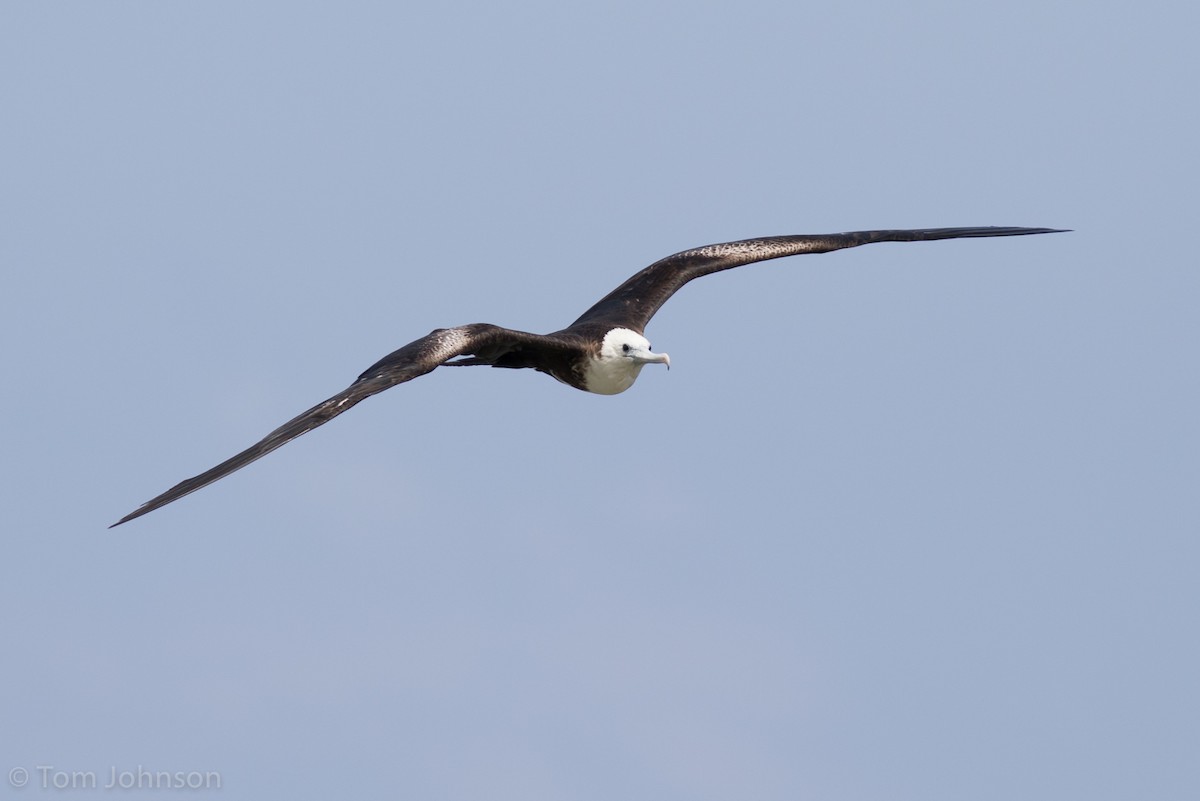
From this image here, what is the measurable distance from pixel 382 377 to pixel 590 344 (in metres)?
3.55

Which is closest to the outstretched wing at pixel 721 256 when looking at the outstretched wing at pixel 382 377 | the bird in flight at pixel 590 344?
the bird in flight at pixel 590 344

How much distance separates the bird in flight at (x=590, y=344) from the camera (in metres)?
15.8

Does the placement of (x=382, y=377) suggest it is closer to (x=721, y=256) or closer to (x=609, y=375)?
(x=609, y=375)

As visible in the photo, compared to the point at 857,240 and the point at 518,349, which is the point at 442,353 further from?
the point at 857,240

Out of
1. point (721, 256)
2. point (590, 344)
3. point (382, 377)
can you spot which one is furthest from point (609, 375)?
point (382, 377)

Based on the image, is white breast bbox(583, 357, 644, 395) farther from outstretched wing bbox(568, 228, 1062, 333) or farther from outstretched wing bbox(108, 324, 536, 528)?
outstretched wing bbox(568, 228, 1062, 333)

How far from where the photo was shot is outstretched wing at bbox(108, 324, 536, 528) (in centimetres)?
1476

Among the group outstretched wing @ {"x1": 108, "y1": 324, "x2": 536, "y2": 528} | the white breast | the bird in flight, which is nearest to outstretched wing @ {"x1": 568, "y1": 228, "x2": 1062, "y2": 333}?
the bird in flight

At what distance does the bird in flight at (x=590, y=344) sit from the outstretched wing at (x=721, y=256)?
1 cm

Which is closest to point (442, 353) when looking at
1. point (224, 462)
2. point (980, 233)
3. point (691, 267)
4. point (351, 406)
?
point (351, 406)

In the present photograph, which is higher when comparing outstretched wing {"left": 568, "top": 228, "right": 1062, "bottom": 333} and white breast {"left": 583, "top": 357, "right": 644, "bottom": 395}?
outstretched wing {"left": 568, "top": 228, "right": 1062, "bottom": 333}

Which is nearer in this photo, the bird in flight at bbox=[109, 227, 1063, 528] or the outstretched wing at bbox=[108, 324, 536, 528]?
the outstretched wing at bbox=[108, 324, 536, 528]

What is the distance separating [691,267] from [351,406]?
23.5 ft

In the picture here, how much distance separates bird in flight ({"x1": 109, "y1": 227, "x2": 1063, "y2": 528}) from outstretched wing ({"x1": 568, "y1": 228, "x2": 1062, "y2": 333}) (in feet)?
0.04
